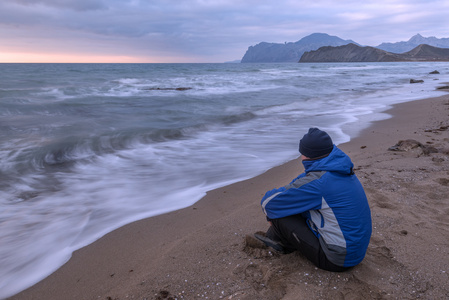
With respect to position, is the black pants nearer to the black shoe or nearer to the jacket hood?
the black shoe

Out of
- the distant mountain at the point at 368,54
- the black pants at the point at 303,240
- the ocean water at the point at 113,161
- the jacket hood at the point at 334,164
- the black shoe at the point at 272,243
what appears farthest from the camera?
the distant mountain at the point at 368,54

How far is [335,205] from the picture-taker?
8.23 feet

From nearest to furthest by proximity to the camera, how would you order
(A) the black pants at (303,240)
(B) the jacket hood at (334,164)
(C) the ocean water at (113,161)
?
(B) the jacket hood at (334,164), (A) the black pants at (303,240), (C) the ocean water at (113,161)

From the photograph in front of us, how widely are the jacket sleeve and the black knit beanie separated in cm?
19

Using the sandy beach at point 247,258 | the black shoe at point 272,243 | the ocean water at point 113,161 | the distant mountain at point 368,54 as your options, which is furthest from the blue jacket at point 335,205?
the distant mountain at point 368,54

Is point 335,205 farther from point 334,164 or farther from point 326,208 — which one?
point 334,164

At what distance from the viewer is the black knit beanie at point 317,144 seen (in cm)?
258

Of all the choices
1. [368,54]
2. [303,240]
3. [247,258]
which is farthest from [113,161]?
[368,54]

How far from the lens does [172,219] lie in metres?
4.24

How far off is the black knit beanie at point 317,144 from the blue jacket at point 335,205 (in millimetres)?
54

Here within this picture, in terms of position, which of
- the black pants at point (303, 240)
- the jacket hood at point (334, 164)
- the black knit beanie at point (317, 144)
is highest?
the black knit beanie at point (317, 144)

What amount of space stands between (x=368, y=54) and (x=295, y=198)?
582 ft

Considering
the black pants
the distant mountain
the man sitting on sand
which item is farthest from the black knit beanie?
the distant mountain

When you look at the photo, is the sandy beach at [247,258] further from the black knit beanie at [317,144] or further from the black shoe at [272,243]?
the black knit beanie at [317,144]
